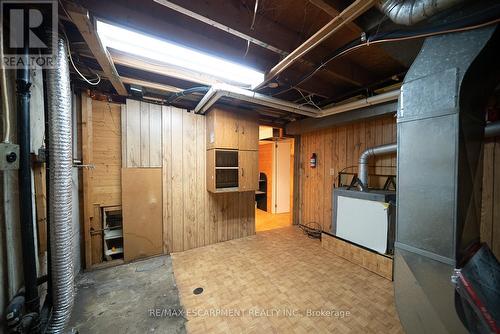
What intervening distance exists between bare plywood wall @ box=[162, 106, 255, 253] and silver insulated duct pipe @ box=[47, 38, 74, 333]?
1.48 meters

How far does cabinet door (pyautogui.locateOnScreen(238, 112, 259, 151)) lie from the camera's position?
115 inches

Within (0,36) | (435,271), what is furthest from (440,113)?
(0,36)

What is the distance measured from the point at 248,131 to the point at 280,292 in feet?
7.39

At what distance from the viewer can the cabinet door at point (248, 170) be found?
2.96 m

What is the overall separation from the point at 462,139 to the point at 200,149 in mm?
2806

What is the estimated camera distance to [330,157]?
3.39 m

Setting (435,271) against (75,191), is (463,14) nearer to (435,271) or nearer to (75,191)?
(435,271)

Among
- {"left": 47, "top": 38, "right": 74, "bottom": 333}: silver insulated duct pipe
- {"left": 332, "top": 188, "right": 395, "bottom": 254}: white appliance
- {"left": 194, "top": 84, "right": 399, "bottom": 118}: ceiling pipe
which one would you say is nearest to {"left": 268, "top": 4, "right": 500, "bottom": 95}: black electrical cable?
{"left": 194, "top": 84, "right": 399, "bottom": 118}: ceiling pipe

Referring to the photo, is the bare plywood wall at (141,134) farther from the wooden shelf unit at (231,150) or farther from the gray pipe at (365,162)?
the gray pipe at (365,162)

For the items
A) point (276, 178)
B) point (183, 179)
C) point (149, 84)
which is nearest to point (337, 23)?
point (149, 84)

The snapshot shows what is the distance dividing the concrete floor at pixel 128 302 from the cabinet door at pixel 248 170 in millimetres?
1562

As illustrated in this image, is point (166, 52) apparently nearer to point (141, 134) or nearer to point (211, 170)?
point (141, 134)

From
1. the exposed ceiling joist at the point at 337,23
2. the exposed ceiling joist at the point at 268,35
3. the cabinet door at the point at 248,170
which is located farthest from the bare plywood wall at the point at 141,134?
the exposed ceiling joist at the point at 337,23

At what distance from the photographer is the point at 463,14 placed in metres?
0.97
